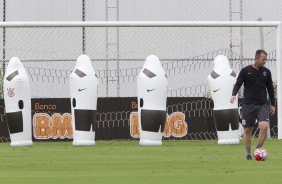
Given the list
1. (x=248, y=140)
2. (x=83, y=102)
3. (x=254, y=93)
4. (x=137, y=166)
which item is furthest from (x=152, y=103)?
(x=137, y=166)

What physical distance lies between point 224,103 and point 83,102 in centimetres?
365

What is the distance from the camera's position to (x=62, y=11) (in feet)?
96.7

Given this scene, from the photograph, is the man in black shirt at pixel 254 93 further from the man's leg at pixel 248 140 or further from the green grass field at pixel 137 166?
the green grass field at pixel 137 166

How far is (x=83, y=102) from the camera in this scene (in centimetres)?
2245

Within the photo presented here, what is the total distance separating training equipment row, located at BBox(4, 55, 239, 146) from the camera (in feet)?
73.7

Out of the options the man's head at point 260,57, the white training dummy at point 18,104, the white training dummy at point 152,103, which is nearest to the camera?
the man's head at point 260,57

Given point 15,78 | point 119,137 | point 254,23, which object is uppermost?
point 254,23

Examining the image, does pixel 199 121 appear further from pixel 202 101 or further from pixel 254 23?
pixel 254 23

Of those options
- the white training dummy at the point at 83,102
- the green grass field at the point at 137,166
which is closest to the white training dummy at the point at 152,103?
the white training dummy at the point at 83,102

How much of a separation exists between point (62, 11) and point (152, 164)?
15318mm

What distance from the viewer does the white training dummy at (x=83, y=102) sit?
2247 centimetres

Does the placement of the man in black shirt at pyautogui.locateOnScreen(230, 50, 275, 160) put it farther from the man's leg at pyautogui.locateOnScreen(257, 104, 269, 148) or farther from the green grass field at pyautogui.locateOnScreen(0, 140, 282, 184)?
the green grass field at pyautogui.locateOnScreen(0, 140, 282, 184)

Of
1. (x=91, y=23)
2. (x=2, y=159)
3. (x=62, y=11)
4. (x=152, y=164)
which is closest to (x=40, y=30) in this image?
(x=62, y=11)

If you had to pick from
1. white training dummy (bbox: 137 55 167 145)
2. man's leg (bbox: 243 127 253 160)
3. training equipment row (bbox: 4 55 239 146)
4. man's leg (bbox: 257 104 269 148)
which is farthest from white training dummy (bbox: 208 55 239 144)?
man's leg (bbox: 257 104 269 148)
